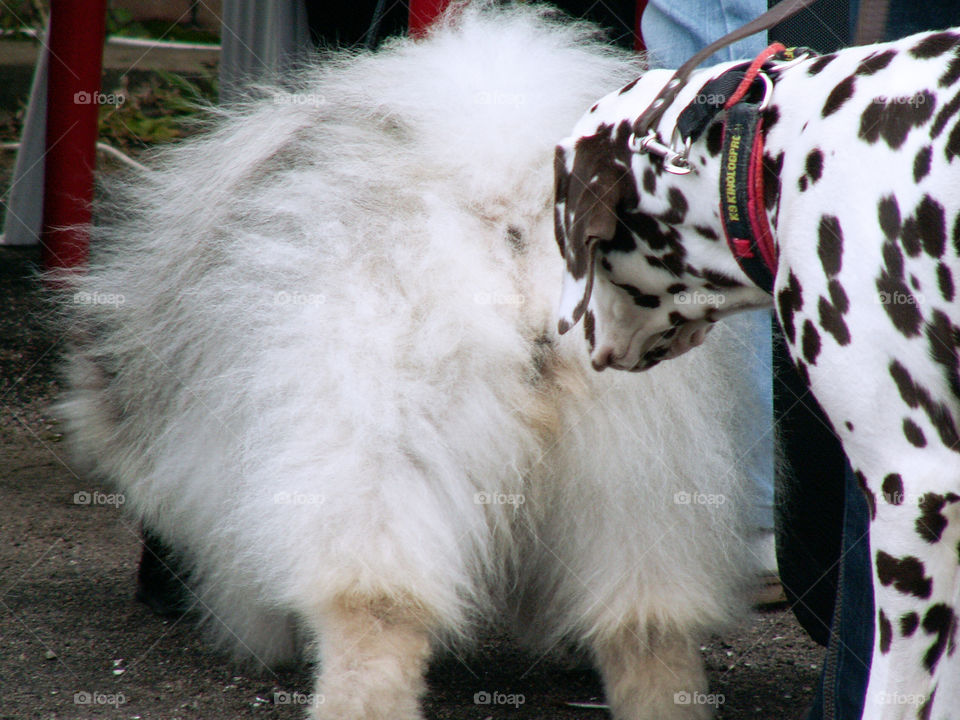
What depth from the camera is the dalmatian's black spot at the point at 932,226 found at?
1273mm

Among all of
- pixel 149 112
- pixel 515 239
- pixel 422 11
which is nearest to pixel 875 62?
pixel 515 239

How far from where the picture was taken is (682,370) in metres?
2.03

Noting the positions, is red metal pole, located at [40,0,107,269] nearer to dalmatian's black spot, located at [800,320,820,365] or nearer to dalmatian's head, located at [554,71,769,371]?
dalmatian's head, located at [554,71,769,371]

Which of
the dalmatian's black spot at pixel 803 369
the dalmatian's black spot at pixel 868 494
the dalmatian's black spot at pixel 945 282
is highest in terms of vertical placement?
the dalmatian's black spot at pixel 945 282

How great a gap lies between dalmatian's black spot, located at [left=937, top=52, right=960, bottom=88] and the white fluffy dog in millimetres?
769

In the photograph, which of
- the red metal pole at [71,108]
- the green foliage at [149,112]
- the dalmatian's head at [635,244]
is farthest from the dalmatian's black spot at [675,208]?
the green foliage at [149,112]

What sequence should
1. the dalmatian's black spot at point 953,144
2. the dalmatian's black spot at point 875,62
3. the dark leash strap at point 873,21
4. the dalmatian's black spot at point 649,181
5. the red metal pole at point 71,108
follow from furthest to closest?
the red metal pole at point 71,108 → the dark leash strap at point 873,21 → the dalmatian's black spot at point 649,181 → the dalmatian's black spot at point 875,62 → the dalmatian's black spot at point 953,144

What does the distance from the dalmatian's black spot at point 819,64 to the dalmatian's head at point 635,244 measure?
0.55 feet

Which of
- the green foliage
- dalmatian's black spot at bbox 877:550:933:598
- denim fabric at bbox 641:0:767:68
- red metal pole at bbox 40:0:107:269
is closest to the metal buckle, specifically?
dalmatian's black spot at bbox 877:550:933:598

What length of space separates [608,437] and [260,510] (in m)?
0.64

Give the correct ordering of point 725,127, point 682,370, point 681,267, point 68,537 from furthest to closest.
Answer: point 68,537
point 682,370
point 681,267
point 725,127

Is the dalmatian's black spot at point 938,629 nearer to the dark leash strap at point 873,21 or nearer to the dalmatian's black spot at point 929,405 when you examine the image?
the dalmatian's black spot at point 929,405

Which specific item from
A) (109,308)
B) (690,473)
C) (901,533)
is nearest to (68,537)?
(109,308)

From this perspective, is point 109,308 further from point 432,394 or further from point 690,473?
point 690,473
